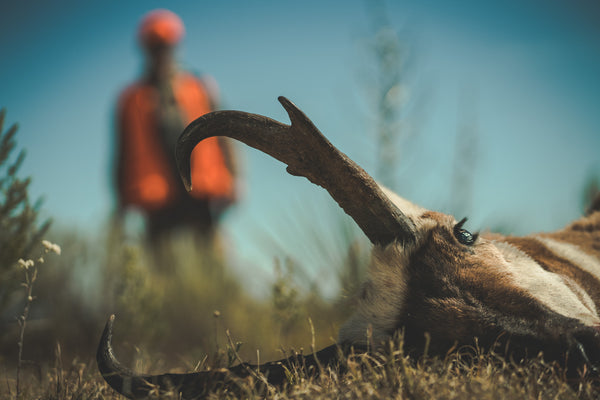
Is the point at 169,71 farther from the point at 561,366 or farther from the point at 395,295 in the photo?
the point at 561,366

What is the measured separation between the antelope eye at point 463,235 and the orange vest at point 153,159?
5.14 m

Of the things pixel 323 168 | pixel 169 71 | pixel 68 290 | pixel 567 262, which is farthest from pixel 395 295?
pixel 169 71

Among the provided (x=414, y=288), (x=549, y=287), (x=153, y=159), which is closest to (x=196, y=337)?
(x=153, y=159)

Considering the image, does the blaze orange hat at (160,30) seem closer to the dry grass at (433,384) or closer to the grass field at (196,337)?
the grass field at (196,337)

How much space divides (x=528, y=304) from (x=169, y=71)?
22.3 ft

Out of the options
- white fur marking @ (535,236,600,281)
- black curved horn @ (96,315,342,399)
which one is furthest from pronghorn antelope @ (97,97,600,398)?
white fur marking @ (535,236,600,281)

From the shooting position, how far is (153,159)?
6688 mm

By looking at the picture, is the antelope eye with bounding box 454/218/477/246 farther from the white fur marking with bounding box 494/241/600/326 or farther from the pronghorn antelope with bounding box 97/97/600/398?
the white fur marking with bounding box 494/241/600/326

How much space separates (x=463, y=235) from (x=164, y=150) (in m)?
5.74

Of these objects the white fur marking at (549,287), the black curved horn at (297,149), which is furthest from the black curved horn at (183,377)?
the white fur marking at (549,287)

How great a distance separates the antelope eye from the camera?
1.89 meters

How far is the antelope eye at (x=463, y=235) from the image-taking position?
1.89m

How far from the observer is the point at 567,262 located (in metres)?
2.36

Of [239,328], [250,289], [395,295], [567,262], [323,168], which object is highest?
[323,168]
